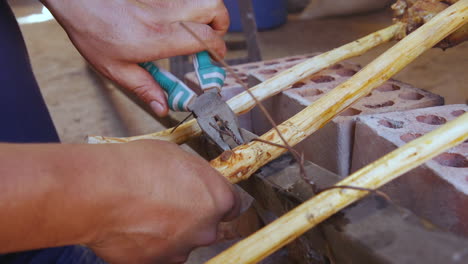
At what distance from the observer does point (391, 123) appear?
0.96 m

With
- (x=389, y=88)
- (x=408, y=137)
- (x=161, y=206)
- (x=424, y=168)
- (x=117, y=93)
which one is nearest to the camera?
(x=161, y=206)

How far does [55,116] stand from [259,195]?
2159 mm

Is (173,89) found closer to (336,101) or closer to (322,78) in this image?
(336,101)

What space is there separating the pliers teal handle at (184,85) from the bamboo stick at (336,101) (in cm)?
17

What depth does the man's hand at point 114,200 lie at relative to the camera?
1.72 feet

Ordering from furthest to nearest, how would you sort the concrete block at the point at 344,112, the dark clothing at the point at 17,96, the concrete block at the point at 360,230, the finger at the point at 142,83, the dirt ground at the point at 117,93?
the dirt ground at the point at 117,93
the dark clothing at the point at 17,96
the concrete block at the point at 344,112
the finger at the point at 142,83
the concrete block at the point at 360,230

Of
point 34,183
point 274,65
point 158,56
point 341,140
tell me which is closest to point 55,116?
point 274,65

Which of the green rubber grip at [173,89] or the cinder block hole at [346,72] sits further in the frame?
the cinder block hole at [346,72]

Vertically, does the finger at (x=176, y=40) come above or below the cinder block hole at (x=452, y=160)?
above

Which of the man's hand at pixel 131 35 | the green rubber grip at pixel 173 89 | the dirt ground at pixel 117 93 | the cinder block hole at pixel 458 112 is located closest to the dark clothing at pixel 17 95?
the man's hand at pixel 131 35

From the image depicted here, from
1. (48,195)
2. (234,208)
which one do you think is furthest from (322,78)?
(48,195)

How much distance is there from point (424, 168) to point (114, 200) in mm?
571

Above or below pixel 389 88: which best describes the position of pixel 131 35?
above

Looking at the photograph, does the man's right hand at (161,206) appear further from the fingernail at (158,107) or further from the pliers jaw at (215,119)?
the fingernail at (158,107)
